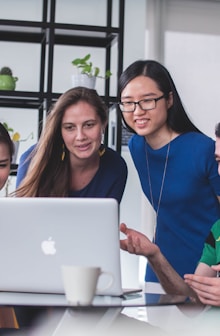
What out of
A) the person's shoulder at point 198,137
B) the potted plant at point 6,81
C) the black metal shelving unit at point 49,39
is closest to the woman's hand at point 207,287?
the person's shoulder at point 198,137

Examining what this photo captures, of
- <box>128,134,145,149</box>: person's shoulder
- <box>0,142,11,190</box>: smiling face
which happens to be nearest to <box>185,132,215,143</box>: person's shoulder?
<box>128,134,145,149</box>: person's shoulder

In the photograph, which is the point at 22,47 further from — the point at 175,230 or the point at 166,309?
the point at 166,309

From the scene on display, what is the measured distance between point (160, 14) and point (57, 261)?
12.0 ft

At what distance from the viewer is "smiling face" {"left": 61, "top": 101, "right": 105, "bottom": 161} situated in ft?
9.11

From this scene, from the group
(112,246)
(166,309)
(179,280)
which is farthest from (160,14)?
(112,246)

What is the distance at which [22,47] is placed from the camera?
4.70 m

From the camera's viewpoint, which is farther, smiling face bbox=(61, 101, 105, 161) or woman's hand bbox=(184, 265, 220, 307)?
smiling face bbox=(61, 101, 105, 161)

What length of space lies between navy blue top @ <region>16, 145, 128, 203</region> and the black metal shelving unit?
1239 millimetres

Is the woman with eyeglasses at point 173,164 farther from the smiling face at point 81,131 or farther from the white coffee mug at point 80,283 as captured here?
the white coffee mug at point 80,283

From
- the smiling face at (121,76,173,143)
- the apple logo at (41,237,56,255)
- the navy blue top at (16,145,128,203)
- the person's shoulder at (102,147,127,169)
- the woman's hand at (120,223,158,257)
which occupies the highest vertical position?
the smiling face at (121,76,173,143)

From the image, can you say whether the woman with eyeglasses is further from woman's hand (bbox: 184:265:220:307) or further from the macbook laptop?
the macbook laptop

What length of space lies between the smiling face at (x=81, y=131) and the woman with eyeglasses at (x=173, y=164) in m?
0.15

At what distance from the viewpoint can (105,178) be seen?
2871 millimetres

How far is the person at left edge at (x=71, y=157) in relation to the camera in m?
2.75
